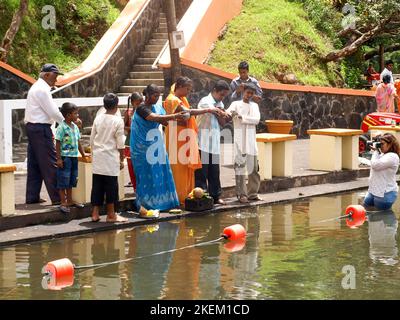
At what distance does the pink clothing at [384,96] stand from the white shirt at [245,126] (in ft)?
27.0

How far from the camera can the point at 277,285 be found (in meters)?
9.12

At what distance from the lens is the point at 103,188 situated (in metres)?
12.2

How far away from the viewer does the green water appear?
889cm

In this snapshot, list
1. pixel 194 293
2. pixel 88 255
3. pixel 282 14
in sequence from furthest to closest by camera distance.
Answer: pixel 282 14
pixel 88 255
pixel 194 293

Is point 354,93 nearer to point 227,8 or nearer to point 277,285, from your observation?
point 227,8

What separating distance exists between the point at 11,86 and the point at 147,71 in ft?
12.0

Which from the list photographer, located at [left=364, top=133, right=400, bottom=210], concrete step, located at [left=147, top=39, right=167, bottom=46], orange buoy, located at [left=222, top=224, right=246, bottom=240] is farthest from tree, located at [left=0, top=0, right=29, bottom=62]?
orange buoy, located at [left=222, top=224, right=246, bottom=240]

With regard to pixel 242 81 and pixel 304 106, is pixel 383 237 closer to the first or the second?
pixel 242 81

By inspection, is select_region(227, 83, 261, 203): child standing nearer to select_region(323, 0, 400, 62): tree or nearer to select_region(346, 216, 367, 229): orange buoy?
select_region(346, 216, 367, 229): orange buoy

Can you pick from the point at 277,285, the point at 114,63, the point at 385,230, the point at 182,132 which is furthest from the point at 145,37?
the point at 277,285

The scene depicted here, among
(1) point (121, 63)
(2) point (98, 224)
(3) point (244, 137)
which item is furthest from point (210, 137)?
(1) point (121, 63)

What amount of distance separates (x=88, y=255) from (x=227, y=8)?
14.5 meters

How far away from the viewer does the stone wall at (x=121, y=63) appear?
19.9 metres

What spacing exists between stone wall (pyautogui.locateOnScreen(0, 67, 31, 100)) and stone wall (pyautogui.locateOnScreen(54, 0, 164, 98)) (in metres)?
0.68
